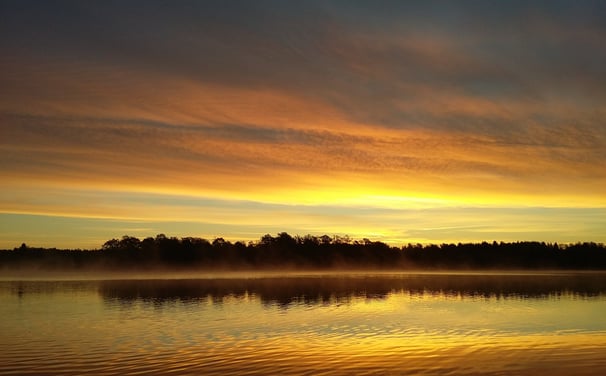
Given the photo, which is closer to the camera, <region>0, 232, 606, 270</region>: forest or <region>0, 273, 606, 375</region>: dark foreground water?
<region>0, 273, 606, 375</region>: dark foreground water

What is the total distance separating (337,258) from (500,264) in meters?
48.9

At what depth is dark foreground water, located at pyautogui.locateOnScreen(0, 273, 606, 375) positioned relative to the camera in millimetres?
19828

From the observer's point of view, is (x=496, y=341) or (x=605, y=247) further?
(x=605, y=247)

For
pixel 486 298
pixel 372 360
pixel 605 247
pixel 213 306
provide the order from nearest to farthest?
pixel 372 360, pixel 213 306, pixel 486 298, pixel 605 247

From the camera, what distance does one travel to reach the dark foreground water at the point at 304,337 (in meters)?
19.8

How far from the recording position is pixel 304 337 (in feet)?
87.1

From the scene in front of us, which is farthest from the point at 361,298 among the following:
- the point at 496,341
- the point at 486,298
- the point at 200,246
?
the point at 200,246

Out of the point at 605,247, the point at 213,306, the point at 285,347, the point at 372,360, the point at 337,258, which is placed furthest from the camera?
the point at 337,258

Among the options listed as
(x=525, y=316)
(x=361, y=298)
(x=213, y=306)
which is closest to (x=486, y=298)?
(x=361, y=298)

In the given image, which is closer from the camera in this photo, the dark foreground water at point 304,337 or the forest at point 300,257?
the dark foreground water at point 304,337

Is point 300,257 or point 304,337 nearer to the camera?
point 304,337

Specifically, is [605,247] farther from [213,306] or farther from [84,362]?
[84,362]

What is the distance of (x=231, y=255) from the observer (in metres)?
176

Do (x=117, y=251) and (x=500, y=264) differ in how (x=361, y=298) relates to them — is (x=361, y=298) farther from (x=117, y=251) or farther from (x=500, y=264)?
(x=117, y=251)
